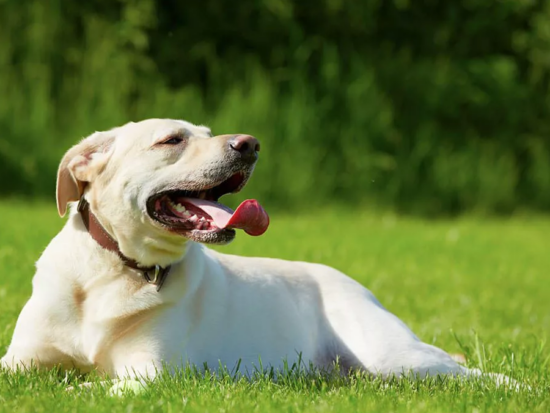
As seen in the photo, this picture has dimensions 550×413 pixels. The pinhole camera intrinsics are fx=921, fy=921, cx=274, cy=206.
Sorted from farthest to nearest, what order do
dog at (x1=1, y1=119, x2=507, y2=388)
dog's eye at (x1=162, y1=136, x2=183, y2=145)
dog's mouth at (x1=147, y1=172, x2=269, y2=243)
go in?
1. dog's eye at (x1=162, y1=136, x2=183, y2=145)
2. dog at (x1=1, y1=119, x2=507, y2=388)
3. dog's mouth at (x1=147, y1=172, x2=269, y2=243)

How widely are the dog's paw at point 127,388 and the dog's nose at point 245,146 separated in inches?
40.6

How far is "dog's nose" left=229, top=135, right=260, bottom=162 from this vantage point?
12.7 ft

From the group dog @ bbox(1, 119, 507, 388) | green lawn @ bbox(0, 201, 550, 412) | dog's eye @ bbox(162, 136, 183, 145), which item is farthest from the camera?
dog's eye @ bbox(162, 136, 183, 145)

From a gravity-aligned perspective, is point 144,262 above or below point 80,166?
below

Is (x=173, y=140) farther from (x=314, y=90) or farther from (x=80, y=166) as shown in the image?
(x=314, y=90)

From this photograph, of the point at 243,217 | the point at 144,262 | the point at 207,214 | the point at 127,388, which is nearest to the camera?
the point at 127,388

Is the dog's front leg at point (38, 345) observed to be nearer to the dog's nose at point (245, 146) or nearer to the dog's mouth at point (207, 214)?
the dog's mouth at point (207, 214)

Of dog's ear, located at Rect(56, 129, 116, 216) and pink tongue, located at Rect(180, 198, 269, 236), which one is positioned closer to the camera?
pink tongue, located at Rect(180, 198, 269, 236)

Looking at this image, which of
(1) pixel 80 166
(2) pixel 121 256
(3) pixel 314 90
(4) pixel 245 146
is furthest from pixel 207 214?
(3) pixel 314 90

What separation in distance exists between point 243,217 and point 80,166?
2.63 ft

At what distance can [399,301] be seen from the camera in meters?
7.12

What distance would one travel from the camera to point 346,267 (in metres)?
8.37

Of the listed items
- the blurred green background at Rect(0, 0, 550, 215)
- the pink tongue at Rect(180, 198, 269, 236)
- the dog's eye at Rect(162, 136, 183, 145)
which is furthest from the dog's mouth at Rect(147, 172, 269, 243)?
the blurred green background at Rect(0, 0, 550, 215)

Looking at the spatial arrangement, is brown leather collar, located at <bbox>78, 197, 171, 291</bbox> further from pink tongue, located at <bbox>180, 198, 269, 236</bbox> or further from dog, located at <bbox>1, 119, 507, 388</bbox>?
pink tongue, located at <bbox>180, 198, 269, 236</bbox>
